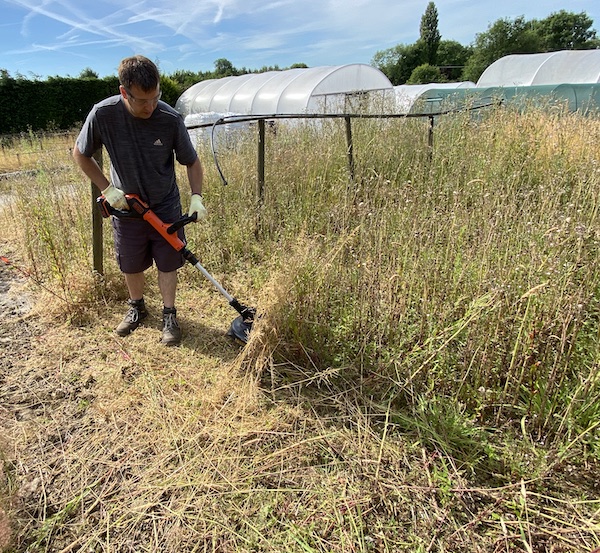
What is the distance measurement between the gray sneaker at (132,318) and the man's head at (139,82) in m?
1.30

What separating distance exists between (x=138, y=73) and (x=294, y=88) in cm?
1098

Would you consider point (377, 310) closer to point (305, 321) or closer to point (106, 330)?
point (305, 321)

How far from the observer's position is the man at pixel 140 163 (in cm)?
199

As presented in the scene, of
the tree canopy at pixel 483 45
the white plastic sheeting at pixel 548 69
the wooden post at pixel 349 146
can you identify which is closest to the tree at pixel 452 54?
the tree canopy at pixel 483 45

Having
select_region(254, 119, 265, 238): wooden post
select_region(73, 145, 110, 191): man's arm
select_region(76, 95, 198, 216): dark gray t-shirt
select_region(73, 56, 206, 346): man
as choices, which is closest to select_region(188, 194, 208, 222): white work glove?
select_region(73, 56, 206, 346): man

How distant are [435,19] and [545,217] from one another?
204 ft

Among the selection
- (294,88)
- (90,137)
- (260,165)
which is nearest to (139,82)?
(90,137)

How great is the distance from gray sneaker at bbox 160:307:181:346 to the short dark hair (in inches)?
52.1

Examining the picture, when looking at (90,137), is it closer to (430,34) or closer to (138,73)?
(138,73)

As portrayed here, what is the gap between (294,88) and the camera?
38.5 ft

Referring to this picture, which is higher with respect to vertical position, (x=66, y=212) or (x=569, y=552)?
(x=66, y=212)

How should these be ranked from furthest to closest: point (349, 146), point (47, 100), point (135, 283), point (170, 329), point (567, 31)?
point (567, 31)
point (47, 100)
point (349, 146)
point (135, 283)
point (170, 329)

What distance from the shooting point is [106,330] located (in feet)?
8.51

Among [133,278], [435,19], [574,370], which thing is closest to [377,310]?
[574,370]
